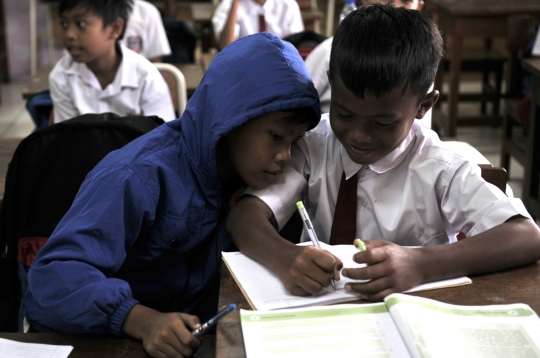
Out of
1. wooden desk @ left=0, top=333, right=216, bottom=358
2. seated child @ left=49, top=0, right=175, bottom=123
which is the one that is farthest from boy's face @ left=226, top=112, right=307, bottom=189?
seated child @ left=49, top=0, right=175, bottom=123

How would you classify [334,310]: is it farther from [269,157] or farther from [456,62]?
[456,62]

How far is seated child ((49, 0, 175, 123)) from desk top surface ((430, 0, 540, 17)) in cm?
229

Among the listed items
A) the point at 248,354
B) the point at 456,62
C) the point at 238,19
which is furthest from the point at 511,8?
the point at 248,354

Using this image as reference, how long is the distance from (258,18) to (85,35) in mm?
1158

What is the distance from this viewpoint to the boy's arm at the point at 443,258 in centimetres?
104

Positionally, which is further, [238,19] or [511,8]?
[511,8]

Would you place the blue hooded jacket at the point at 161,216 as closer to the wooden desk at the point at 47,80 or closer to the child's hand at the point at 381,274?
the child's hand at the point at 381,274

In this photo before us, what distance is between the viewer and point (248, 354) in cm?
90

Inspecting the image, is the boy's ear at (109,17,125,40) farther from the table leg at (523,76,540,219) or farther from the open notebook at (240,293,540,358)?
the open notebook at (240,293,540,358)

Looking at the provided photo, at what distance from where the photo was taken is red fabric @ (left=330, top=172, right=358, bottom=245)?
1370 mm

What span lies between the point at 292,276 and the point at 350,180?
0.37 meters

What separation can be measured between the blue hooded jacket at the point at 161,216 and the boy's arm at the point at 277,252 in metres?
0.09

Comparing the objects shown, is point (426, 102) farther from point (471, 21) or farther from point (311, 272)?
point (471, 21)

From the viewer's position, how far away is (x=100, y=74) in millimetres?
2814
